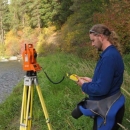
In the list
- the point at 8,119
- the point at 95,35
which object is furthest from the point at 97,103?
the point at 8,119

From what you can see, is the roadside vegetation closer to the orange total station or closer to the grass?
the grass

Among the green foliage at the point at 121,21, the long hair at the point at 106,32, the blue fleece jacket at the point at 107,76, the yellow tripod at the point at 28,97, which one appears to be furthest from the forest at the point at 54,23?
the blue fleece jacket at the point at 107,76

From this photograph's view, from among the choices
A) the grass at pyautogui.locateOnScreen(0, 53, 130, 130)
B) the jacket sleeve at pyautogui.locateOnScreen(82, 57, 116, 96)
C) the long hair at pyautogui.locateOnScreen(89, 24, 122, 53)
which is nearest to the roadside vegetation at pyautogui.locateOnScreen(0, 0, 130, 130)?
the grass at pyautogui.locateOnScreen(0, 53, 130, 130)

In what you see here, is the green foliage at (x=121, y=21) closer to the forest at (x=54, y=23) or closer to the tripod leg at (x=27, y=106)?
the forest at (x=54, y=23)

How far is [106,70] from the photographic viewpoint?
6.95ft

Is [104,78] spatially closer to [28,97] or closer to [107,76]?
[107,76]

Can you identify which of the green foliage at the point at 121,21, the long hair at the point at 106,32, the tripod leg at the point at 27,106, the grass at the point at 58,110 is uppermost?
the green foliage at the point at 121,21

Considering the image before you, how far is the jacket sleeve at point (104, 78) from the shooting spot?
2123 mm

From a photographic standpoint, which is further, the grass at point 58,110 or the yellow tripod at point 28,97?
the grass at point 58,110

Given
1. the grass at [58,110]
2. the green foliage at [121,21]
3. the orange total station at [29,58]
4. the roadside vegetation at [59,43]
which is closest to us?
the orange total station at [29,58]

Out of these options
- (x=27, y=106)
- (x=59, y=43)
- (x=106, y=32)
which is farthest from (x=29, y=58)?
(x=59, y=43)

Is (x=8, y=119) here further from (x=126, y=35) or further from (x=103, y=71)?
(x=126, y=35)

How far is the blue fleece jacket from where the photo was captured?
2.12 metres

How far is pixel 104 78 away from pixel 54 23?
37187mm
